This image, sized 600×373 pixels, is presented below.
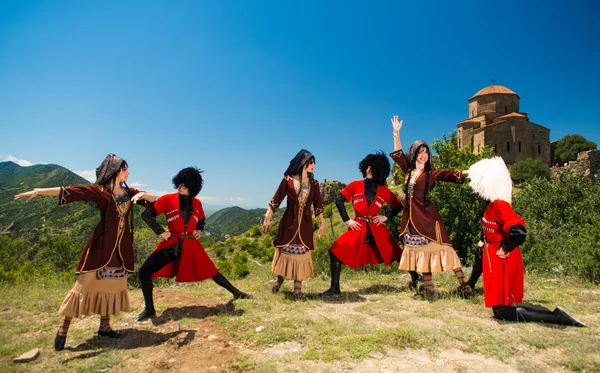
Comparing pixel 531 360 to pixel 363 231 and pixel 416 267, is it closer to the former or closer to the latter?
pixel 416 267

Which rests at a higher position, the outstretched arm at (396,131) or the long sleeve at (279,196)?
the outstretched arm at (396,131)

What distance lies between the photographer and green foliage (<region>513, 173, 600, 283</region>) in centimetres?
636

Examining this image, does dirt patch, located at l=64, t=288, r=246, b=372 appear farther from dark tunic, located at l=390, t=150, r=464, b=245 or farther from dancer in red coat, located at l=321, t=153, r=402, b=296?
dark tunic, located at l=390, t=150, r=464, b=245

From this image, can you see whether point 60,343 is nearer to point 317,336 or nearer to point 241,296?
point 241,296

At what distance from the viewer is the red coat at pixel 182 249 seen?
4812mm

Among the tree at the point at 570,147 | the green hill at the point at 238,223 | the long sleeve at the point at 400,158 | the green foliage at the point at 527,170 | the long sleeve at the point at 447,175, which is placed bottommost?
the green hill at the point at 238,223

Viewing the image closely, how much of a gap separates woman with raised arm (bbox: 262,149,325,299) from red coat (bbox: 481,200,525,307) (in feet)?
8.32

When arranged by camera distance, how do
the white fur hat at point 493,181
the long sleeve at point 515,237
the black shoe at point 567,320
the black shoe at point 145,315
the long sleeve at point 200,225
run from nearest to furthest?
1. the black shoe at point 567,320
2. the long sleeve at point 515,237
3. the white fur hat at point 493,181
4. the black shoe at point 145,315
5. the long sleeve at point 200,225

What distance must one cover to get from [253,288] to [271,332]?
2527 millimetres

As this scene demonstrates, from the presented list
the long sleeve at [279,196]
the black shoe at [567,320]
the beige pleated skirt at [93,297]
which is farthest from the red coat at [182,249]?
the black shoe at [567,320]

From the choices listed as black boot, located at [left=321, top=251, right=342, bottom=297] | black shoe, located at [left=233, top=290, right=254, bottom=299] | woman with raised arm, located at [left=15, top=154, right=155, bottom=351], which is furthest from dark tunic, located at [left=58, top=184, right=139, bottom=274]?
black boot, located at [left=321, top=251, right=342, bottom=297]

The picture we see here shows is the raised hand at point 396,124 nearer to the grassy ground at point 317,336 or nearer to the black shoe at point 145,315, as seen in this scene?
the grassy ground at point 317,336

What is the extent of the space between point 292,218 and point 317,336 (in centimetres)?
222

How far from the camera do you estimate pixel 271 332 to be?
3.75 meters
